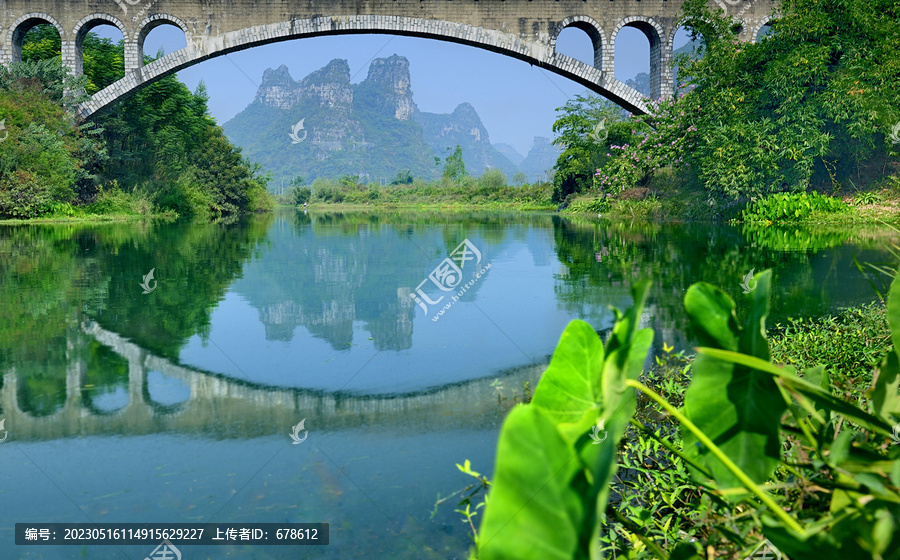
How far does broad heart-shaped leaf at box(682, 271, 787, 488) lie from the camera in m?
0.72

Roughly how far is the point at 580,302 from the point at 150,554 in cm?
420

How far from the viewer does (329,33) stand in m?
21.0

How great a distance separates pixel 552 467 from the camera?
1.68 feet

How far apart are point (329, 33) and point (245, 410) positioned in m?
19.9

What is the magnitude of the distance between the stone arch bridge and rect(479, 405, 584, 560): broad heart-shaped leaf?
71.0 ft

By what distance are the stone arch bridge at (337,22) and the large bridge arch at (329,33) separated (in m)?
0.03

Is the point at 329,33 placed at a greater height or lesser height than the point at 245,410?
greater

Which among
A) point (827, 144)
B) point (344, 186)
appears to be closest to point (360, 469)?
point (827, 144)

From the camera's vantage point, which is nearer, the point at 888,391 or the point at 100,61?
the point at 888,391

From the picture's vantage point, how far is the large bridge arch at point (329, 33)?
20.4 meters

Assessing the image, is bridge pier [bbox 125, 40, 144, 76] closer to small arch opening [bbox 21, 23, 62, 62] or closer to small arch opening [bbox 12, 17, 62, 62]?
small arch opening [bbox 12, 17, 62, 62]

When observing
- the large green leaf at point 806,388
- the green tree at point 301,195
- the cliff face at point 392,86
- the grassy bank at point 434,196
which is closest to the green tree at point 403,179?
the grassy bank at point 434,196

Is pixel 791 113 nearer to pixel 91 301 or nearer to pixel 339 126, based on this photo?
pixel 91 301

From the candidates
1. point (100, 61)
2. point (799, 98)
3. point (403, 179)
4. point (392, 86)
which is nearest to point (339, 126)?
point (392, 86)
